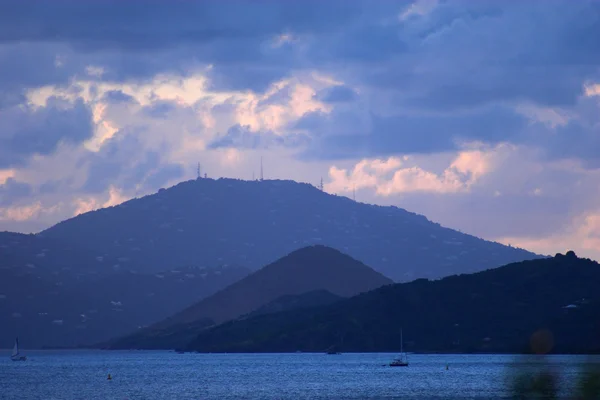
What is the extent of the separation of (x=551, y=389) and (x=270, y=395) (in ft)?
162

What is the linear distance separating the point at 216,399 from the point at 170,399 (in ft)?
26.9

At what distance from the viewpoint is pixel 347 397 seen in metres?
190

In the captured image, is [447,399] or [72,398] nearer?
[447,399]

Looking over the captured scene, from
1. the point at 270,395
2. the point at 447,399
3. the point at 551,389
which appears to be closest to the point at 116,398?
the point at 270,395

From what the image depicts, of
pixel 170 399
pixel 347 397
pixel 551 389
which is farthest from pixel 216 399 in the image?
pixel 551 389

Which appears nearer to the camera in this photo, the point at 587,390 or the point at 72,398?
the point at 587,390

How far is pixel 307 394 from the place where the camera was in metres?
200

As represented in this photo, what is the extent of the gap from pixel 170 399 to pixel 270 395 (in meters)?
18.4

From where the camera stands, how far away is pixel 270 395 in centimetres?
19875

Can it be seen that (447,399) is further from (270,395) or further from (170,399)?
(170,399)

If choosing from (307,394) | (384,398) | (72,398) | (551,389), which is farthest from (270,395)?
(551,389)

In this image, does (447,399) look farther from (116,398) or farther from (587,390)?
(116,398)

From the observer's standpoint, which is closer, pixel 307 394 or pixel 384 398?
pixel 384 398

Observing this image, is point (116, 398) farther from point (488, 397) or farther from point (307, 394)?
point (488, 397)
